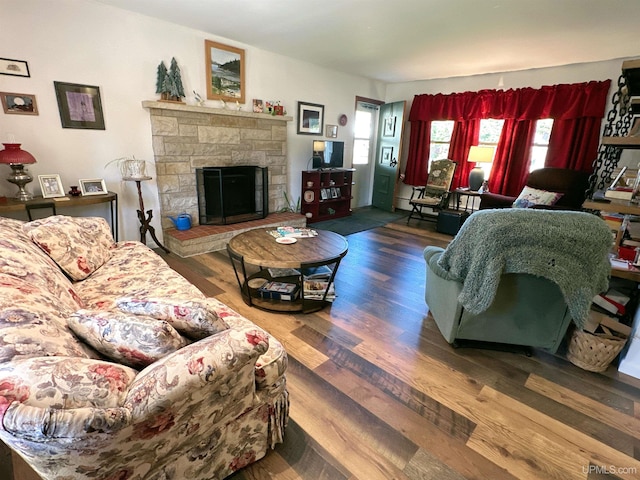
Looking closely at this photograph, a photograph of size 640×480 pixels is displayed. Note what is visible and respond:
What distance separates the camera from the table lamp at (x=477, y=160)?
4.53 meters

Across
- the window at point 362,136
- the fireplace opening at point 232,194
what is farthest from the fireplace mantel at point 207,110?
the window at point 362,136

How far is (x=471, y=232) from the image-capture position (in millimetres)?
1722

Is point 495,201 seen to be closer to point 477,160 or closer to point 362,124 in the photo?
point 477,160

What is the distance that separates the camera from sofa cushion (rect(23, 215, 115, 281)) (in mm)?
→ 1838

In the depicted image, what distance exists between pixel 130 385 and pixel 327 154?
15.4 ft

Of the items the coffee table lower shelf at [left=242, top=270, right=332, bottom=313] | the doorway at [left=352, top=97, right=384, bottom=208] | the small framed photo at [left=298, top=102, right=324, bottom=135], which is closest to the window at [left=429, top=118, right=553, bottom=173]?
the doorway at [left=352, top=97, right=384, bottom=208]

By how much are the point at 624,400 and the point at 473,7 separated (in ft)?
9.63

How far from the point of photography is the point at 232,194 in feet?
13.4

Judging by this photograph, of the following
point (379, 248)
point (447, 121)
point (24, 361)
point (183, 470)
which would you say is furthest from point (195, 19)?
point (447, 121)

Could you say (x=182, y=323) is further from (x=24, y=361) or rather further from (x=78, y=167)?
(x=78, y=167)

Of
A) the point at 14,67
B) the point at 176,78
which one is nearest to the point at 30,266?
the point at 14,67

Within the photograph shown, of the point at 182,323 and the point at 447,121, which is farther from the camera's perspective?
the point at 447,121

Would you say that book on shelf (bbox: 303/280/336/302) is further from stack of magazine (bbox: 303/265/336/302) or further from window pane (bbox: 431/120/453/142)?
window pane (bbox: 431/120/453/142)

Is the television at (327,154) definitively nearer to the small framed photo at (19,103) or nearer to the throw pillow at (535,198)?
the throw pillow at (535,198)
